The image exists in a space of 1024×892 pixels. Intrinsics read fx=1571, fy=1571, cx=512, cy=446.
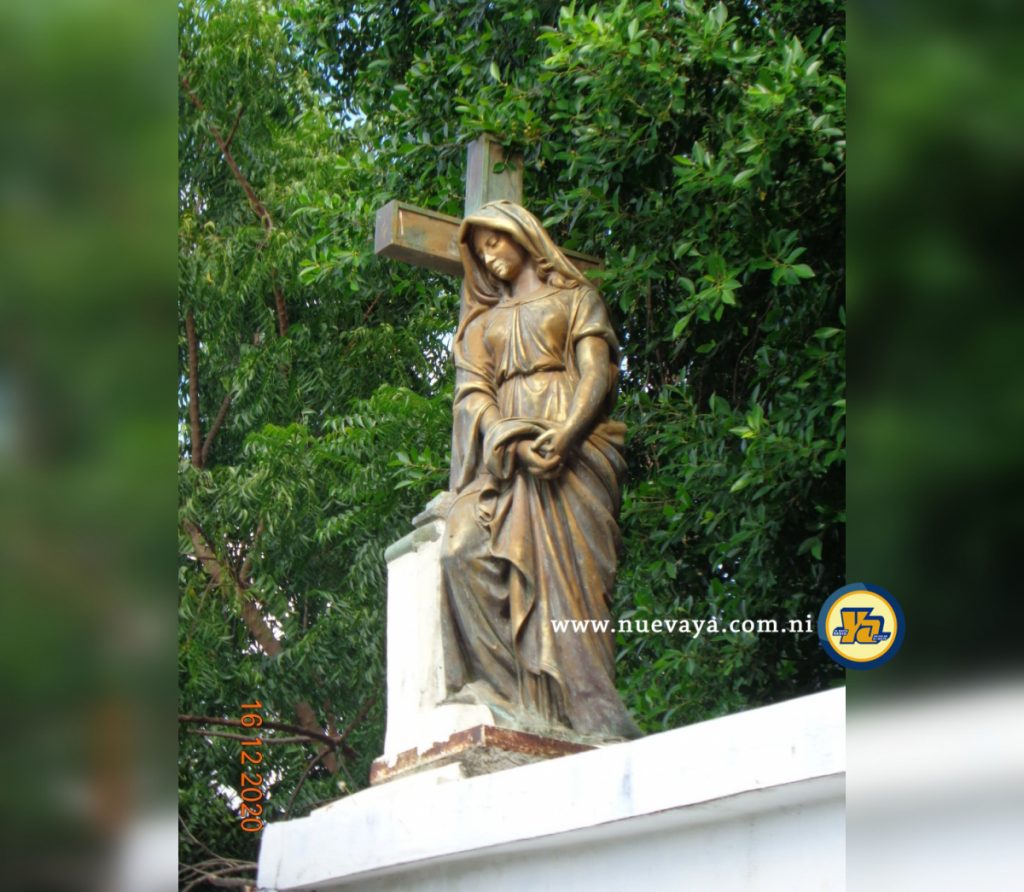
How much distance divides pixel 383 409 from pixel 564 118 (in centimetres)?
262

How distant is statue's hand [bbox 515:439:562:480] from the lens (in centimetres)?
488

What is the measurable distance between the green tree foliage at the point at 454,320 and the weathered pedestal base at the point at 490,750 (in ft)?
6.58

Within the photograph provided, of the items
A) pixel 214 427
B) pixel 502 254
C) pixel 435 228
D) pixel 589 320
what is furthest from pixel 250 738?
pixel 589 320

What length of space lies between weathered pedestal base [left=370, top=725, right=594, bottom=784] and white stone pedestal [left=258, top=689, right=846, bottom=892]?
0.19 feet

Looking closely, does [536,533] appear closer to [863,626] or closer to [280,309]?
[863,626]

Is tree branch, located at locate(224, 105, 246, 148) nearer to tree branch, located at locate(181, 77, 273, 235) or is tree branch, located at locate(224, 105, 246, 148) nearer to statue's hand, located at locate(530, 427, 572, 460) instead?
tree branch, located at locate(181, 77, 273, 235)

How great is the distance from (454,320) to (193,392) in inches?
79.5

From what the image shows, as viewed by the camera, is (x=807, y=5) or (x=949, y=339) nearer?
(x=949, y=339)

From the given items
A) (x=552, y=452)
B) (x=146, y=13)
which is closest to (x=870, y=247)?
(x=146, y=13)

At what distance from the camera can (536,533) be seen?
4.88 m

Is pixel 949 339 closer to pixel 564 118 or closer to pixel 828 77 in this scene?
pixel 828 77

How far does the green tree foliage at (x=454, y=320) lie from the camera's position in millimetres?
6562

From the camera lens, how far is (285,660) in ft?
31.3
